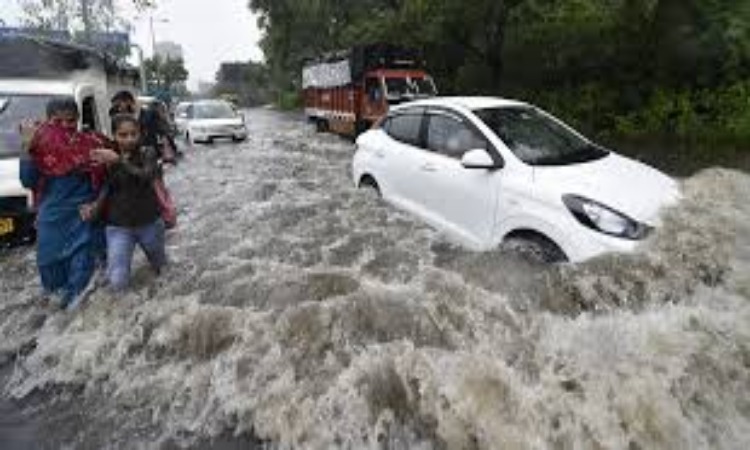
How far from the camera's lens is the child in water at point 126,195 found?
5.51 m

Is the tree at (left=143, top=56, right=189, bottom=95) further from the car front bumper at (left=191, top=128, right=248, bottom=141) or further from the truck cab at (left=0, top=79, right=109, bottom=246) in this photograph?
the truck cab at (left=0, top=79, right=109, bottom=246)

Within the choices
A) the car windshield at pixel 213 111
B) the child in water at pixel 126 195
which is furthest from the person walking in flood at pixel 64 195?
the car windshield at pixel 213 111

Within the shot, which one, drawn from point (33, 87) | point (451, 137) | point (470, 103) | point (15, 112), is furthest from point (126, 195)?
point (33, 87)

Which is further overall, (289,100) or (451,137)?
(289,100)

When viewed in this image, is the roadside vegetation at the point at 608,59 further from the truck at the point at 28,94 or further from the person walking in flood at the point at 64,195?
the person walking in flood at the point at 64,195

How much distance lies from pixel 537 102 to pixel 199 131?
398 inches

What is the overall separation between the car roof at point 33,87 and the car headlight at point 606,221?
6893mm

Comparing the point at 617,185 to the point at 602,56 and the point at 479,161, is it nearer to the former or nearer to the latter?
the point at 479,161

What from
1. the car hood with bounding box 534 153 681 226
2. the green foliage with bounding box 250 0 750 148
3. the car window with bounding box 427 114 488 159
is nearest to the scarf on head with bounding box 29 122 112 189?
the car window with bounding box 427 114 488 159

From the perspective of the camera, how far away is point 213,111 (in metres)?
23.9

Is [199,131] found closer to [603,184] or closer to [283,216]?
[283,216]

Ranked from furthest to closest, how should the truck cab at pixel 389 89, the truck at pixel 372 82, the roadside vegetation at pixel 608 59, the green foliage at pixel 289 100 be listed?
the green foliage at pixel 289 100 → the truck at pixel 372 82 → the truck cab at pixel 389 89 → the roadside vegetation at pixel 608 59

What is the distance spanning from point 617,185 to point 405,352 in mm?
2404

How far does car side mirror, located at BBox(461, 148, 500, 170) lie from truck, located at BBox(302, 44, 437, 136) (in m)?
13.0
